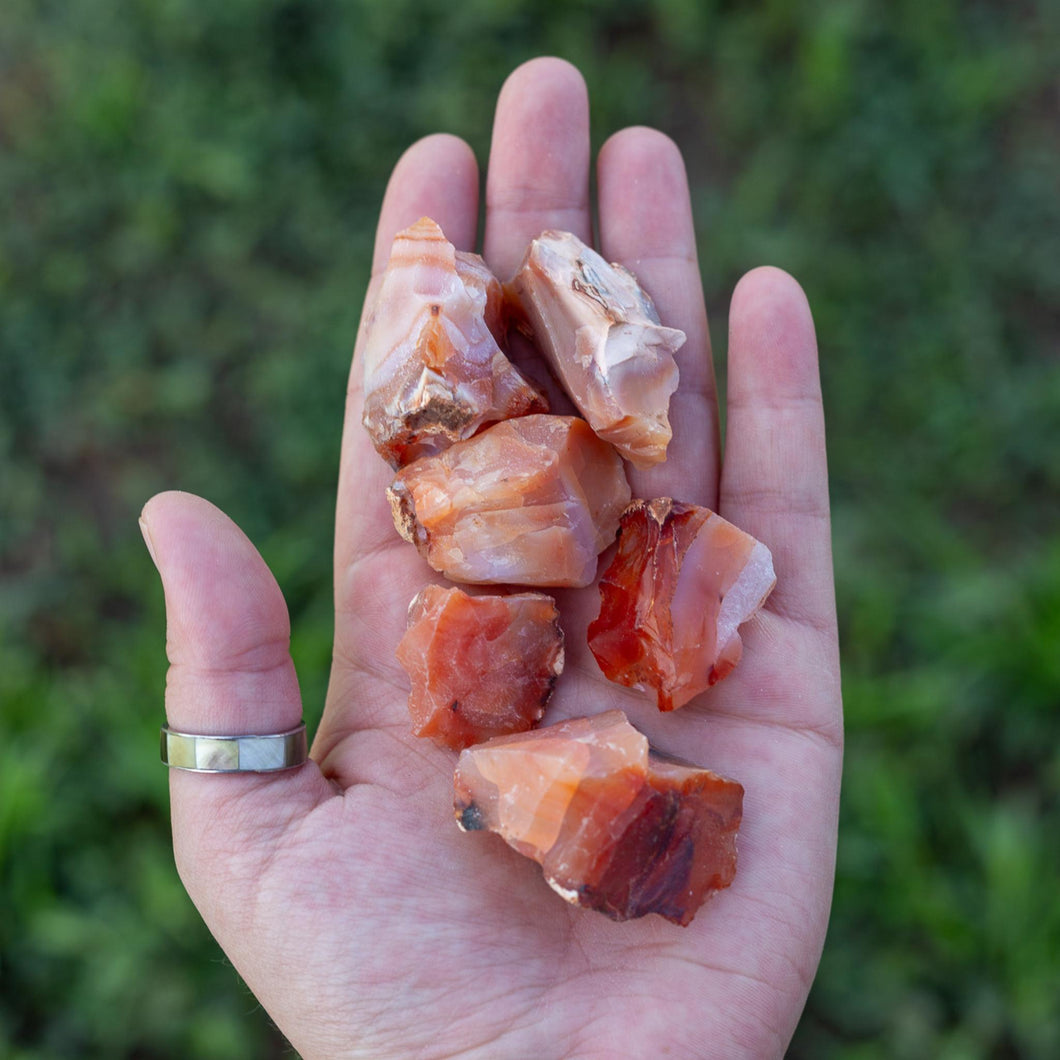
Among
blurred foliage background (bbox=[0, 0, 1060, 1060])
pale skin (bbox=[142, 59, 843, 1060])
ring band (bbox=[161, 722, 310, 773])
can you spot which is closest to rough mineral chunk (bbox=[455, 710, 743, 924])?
pale skin (bbox=[142, 59, 843, 1060])

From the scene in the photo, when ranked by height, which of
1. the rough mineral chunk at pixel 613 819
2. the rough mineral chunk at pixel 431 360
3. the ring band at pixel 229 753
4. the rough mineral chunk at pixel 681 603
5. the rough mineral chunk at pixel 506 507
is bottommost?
the rough mineral chunk at pixel 613 819

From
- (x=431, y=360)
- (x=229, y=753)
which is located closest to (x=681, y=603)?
(x=431, y=360)

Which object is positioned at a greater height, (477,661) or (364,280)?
(364,280)

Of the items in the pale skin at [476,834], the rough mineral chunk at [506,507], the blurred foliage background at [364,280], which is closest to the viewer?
the pale skin at [476,834]

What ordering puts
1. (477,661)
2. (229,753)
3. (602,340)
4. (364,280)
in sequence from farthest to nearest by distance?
(364,280) < (602,340) < (477,661) < (229,753)

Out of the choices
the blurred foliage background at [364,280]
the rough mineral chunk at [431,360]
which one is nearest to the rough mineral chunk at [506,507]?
the rough mineral chunk at [431,360]

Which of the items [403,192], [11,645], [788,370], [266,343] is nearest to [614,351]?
[788,370]

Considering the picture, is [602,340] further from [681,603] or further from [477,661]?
[477,661]

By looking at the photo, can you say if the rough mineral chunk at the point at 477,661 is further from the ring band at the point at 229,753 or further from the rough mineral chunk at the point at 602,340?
the rough mineral chunk at the point at 602,340
